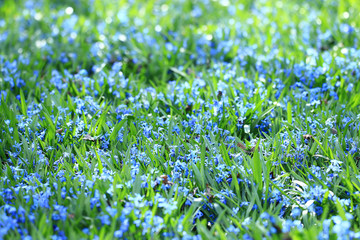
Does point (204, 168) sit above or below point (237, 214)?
above

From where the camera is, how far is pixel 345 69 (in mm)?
3900

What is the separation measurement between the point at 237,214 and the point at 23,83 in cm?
259

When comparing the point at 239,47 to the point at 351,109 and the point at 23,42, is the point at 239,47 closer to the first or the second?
the point at 351,109

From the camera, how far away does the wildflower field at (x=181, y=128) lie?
89.7 inches

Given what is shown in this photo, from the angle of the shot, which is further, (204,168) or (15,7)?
(15,7)

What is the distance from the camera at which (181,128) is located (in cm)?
308

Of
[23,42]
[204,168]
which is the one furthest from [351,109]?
[23,42]

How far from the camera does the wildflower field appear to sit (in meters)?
2.28

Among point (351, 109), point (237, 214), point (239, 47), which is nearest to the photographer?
point (237, 214)

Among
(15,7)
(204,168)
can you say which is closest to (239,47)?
(204,168)

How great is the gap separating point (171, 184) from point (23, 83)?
217 centimetres

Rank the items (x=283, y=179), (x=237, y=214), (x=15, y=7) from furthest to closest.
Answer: (x=15, y=7) < (x=283, y=179) < (x=237, y=214)

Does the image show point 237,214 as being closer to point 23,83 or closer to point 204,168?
point 204,168

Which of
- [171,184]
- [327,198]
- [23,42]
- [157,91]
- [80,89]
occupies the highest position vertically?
[23,42]
